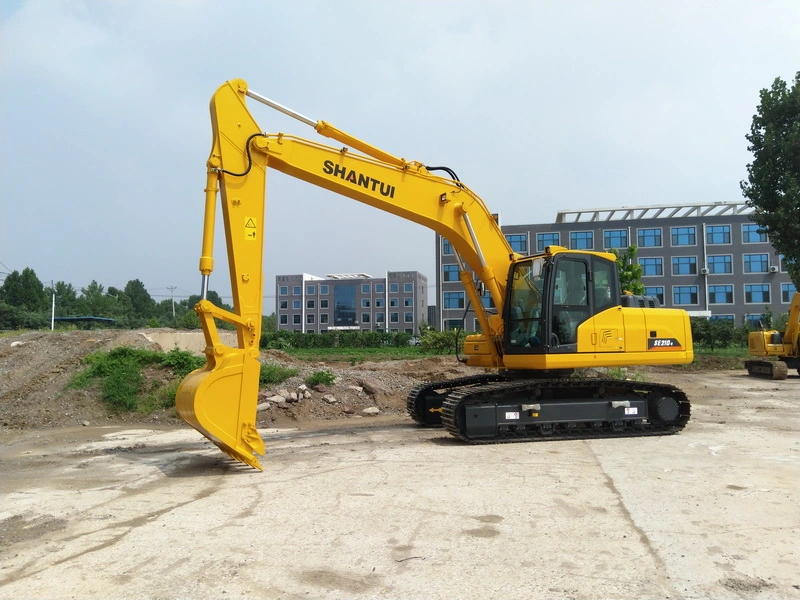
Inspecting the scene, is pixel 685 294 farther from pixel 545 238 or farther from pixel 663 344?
pixel 663 344

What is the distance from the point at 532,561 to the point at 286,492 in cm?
313

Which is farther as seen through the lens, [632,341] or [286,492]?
[632,341]

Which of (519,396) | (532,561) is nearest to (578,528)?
(532,561)

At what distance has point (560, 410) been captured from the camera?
10305 millimetres

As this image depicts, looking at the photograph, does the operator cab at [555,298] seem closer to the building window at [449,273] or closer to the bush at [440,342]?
the bush at [440,342]

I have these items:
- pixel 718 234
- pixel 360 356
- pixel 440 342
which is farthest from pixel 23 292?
pixel 718 234

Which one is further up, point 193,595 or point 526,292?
point 526,292

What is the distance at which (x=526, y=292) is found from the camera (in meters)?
10.5

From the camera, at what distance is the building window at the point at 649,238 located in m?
60.9

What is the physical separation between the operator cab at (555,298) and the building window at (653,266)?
54107 millimetres

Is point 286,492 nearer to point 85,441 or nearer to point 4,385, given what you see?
point 85,441

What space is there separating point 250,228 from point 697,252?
59712mm

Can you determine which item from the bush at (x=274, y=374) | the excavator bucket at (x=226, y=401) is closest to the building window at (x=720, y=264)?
the bush at (x=274, y=374)

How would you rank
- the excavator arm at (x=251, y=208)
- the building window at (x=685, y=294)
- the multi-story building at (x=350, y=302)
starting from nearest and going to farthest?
the excavator arm at (x=251, y=208) < the building window at (x=685, y=294) < the multi-story building at (x=350, y=302)
